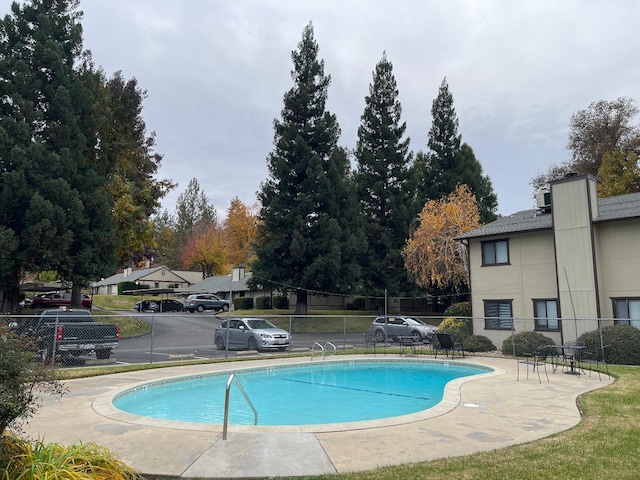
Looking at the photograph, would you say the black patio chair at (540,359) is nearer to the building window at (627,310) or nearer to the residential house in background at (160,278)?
the building window at (627,310)

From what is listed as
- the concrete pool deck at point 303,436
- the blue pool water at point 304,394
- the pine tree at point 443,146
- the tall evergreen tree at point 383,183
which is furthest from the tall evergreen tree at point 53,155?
the pine tree at point 443,146

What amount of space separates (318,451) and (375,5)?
12035 mm

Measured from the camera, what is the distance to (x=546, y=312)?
21.0 m

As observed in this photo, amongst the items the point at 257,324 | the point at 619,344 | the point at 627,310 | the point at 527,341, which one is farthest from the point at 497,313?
the point at 257,324

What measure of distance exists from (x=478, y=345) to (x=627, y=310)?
19.6 feet

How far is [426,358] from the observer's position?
18.7m

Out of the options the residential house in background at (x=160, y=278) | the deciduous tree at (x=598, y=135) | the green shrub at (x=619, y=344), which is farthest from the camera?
the residential house in background at (x=160, y=278)

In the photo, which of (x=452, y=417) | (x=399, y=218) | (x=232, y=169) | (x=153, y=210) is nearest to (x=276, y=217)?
(x=153, y=210)

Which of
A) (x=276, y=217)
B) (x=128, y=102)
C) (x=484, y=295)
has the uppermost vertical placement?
(x=128, y=102)

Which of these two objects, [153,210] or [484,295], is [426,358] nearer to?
[484,295]

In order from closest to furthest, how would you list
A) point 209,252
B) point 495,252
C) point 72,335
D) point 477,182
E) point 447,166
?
point 72,335
point 495,252
point 477,182
point 447,166
point 209,252

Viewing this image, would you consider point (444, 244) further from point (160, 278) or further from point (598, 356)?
point (160, 278)

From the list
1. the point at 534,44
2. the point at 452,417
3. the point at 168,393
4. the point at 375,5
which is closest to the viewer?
the point at 452,417

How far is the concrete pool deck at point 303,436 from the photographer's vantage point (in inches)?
218
